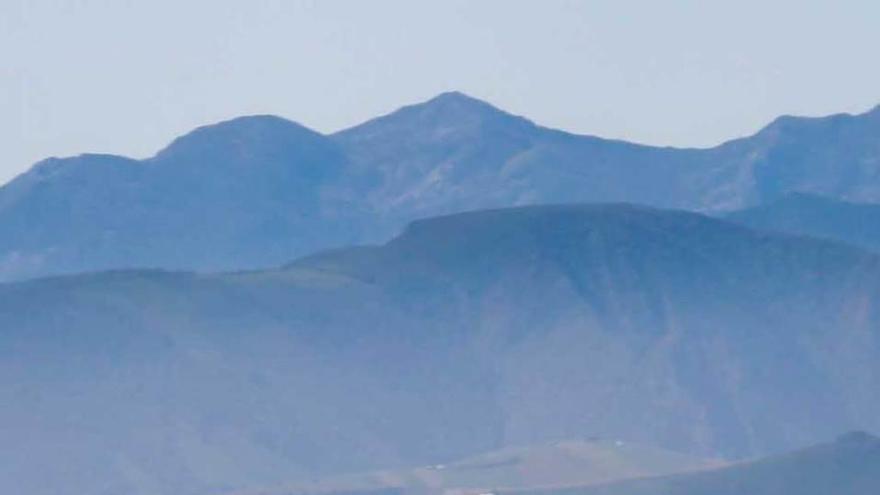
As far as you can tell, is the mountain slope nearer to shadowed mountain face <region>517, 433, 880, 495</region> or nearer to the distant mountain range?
the distant mountain range

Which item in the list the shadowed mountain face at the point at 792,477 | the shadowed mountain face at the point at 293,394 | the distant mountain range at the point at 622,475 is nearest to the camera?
the shadowed mountain face at the point at 792,477

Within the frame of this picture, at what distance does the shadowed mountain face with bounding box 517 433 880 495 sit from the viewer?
134 meters

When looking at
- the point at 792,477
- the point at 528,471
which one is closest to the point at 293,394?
the point at 528,471

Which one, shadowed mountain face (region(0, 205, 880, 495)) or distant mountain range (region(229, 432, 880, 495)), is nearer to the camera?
distant mountain range (region(229, 432, 880, 495))

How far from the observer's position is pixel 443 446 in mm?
184375

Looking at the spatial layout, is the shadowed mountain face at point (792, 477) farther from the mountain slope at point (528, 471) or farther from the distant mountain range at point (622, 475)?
the mountain slope at point (528, 471)

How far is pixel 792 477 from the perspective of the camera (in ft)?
446

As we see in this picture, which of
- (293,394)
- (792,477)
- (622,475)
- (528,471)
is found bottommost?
(792,477)

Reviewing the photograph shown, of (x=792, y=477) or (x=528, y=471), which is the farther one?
(x=528, y=471)

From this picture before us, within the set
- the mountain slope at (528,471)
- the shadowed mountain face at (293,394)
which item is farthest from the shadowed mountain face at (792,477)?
the shadowed mountain face at (293,394)

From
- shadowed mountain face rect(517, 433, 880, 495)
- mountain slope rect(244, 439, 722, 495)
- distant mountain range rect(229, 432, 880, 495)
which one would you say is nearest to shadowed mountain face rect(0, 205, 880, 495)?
mountain slope rect(244, 439, 722, 495)

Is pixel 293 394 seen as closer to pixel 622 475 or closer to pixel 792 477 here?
pixel 622 475

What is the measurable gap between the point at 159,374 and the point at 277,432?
361 inches

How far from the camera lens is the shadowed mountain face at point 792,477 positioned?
13375 centimetres
